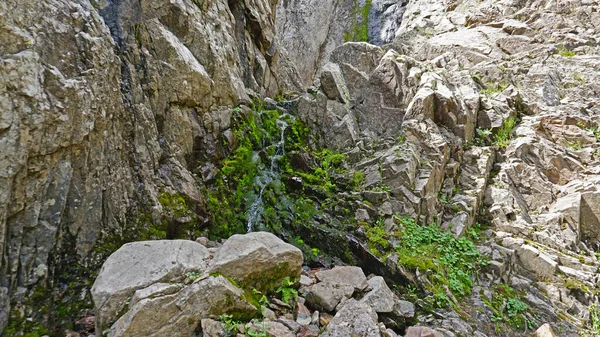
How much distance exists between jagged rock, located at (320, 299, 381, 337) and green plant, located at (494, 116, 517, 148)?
816 cm

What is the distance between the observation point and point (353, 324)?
4.25 m

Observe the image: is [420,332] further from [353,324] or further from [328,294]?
[328,294]

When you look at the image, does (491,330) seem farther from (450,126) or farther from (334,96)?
(334,96)

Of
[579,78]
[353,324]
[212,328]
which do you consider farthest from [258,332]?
[579,78]

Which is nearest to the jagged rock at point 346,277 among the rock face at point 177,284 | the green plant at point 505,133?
the rock face at point 177,284

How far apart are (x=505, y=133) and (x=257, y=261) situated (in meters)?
9.25

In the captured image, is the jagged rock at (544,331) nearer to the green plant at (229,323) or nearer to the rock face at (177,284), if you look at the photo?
the rock face at (177,284)

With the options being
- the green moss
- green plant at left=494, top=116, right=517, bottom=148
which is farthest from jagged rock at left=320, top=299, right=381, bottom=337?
the green moss

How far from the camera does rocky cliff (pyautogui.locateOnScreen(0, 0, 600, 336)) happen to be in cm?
485

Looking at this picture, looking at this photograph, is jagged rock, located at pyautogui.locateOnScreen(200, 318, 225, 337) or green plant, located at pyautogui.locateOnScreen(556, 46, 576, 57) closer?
jagged rock, located at pyautogui.locateOnScreen(200, 318, 225, 337)

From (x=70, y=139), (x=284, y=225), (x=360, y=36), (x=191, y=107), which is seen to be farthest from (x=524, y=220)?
(x=360, y=36)

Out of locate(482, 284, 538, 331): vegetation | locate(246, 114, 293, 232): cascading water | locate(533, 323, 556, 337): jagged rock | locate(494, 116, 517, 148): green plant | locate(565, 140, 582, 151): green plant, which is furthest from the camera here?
locate(494, 116, 517, 148): green plant

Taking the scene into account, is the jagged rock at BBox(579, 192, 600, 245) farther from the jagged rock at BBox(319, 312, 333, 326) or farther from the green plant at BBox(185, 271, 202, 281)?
the green plant at BBox(185, 271, 202, 281)

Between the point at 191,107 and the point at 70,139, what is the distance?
10.6 feet
